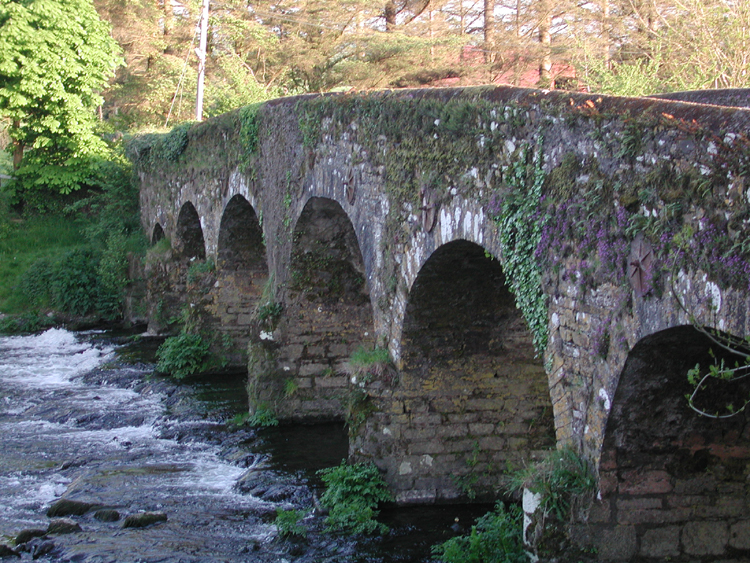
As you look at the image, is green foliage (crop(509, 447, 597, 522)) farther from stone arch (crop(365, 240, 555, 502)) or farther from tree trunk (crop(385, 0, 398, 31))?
tree trunk (crop(385, 0, 398, 31))

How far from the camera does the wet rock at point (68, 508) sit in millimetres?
8688

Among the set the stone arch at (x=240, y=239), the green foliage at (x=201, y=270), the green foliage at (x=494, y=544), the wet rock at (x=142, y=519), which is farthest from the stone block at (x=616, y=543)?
the green foliage at (x=201, y=270)

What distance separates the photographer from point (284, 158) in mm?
11500

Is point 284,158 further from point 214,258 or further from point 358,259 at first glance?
point 214,258

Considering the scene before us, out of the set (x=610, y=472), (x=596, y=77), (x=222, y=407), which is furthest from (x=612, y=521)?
(x=222, y=407)

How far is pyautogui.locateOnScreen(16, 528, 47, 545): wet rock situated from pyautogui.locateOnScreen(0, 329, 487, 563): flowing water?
4.6 inches

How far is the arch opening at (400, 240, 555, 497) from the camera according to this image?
335 inches

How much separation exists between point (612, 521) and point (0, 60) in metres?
22.5

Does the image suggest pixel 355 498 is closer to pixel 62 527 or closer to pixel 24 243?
pixel 62 527

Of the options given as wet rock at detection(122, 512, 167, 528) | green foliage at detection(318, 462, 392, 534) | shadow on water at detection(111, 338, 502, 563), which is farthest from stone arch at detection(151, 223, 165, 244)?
green foliage at detection(318, 462, 392, 534)

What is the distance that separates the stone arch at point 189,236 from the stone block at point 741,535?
14.5 meters

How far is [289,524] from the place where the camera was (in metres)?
8.00

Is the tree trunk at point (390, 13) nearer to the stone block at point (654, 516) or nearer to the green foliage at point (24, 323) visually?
the green foliage at point (24, 323)

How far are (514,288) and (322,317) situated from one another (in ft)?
20.3
